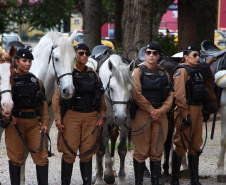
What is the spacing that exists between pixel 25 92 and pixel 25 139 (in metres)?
0.61

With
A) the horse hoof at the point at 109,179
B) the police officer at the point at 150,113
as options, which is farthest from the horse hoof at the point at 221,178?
the horse hoof at the point at 109,179

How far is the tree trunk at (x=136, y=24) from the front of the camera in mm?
9359

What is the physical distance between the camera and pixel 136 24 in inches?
371

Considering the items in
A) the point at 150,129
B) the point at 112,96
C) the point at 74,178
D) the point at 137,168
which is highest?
the point at 112,96

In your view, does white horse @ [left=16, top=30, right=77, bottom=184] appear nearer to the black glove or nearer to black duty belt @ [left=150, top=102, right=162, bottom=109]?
black duty belt @ [left=150, top=102, right=162, bottom=109]

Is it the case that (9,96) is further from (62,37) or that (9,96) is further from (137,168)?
(137,168)

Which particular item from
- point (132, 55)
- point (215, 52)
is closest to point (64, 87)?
point (215, 52)

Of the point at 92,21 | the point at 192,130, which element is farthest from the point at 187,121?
the point at 92,21

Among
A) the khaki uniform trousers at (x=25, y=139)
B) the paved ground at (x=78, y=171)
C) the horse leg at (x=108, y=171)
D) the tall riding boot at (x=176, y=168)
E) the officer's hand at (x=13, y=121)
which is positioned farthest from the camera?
the paved ground at (x=78, y=171)

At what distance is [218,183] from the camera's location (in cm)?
689

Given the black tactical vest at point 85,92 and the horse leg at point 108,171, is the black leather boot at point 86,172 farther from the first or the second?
the horse leg at point 108,171

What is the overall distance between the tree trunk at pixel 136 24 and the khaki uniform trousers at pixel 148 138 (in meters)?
3.67

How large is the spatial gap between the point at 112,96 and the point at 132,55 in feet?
12.2

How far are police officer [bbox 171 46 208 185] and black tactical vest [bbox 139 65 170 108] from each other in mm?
246
